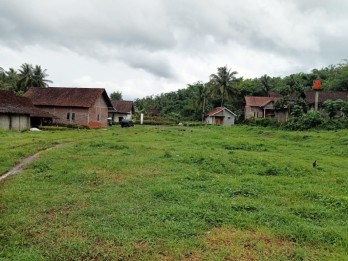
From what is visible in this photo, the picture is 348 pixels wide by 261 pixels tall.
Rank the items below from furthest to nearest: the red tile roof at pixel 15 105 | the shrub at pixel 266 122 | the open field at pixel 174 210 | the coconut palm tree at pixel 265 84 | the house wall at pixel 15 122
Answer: the coconut palm tree at pixel 265 84, the shrub at pixel 266 122, the red tile roof at pixel 15 105, the house wall at pixel 15 122, the open field at pixel 174 210

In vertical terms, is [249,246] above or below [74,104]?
below

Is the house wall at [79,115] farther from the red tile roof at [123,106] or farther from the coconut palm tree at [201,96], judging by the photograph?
the coconut palm tree at [201,96]

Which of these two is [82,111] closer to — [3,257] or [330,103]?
[330,103]

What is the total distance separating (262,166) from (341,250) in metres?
7.61

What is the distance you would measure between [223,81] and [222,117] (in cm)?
623

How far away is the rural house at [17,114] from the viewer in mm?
32250

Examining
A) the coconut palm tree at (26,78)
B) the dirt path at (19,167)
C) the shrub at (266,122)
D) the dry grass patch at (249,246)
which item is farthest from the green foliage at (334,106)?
the coconut palm tree at (26,78)

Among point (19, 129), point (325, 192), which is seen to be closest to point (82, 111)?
point (19, 129)

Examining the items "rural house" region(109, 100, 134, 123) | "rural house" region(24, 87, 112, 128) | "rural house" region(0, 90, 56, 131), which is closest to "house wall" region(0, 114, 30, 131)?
"rural house" region(0, 90, 56, 131)

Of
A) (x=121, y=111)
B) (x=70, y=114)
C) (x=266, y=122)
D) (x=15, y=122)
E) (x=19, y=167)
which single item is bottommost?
(x=19, y=167)

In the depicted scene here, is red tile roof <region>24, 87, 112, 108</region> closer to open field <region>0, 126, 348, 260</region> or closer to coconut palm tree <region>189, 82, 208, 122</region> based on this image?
coconut palm tree <region>189, 82, 208, 122</region>

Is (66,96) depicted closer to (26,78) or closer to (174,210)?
(26,78)

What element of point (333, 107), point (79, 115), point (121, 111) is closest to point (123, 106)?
point (121, 111)

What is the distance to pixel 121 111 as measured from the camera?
214ft
